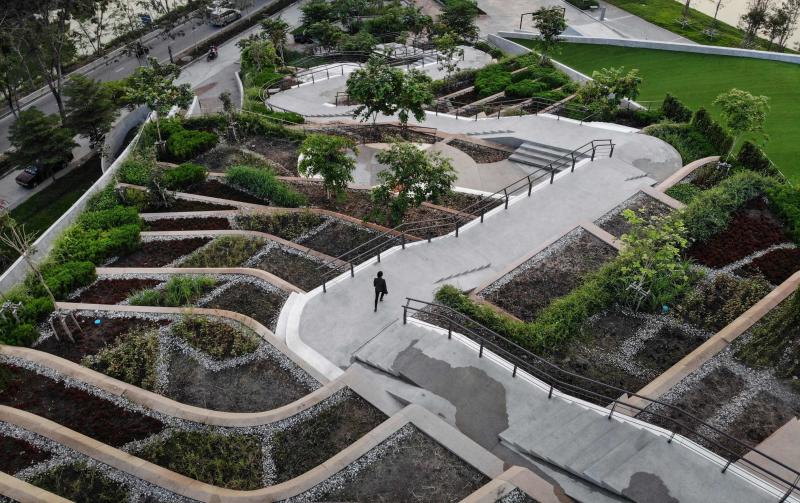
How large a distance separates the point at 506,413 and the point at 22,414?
1112cm

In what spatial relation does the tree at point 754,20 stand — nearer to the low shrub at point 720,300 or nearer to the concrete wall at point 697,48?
the concrete wall at point 697,48

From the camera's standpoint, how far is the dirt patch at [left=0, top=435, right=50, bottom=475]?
40.3 ft

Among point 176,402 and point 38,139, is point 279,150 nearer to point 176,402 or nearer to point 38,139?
point 38,139

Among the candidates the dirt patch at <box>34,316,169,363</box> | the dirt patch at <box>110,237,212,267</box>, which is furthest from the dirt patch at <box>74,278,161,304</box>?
the dirt patch at <box>34,316,169,363</box>

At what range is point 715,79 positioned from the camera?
3022 centimetres

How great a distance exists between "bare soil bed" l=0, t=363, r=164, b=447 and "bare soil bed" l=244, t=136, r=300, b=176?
12.5 meters

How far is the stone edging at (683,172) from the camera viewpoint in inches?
784

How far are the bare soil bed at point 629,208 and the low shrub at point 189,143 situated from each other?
17.5 meters

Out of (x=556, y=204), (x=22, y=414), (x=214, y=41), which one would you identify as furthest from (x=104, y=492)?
(x=214, y=41)

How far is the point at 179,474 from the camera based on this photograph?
11812 mm

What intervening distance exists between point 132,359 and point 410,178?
9.59m

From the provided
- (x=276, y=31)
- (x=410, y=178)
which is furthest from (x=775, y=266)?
(x=276, y=31)

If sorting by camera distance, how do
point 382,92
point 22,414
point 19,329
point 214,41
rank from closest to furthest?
1. point 22,414
2. point 19,329
3. point 382,92
4. point 214,41

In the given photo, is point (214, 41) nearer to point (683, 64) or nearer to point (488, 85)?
point (488, 85)
